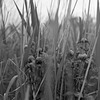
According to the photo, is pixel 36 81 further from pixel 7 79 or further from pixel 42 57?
pixel 7 79

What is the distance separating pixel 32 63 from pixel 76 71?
0.72 feet

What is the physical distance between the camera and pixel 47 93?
27.8 inches

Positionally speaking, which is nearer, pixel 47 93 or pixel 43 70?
pixel 47 93

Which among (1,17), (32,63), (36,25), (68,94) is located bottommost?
(68,94)

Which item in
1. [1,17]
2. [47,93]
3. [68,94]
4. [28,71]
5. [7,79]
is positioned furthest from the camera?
[1,17]

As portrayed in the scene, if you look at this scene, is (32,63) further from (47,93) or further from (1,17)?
(1,17)

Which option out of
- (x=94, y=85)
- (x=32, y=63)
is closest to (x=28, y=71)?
(x=32, y=63)

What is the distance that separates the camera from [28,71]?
3.10 ft

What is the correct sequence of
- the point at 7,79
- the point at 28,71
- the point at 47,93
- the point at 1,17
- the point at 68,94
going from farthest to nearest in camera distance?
the point at 1,17 → the point at 7,79 → the point at 28,71 → the point at 68,94 → the point at 47,93

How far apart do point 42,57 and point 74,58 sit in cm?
19

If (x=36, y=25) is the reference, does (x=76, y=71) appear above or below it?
below

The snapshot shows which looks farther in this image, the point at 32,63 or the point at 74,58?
the point at 74,58

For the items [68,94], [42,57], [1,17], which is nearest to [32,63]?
[42,57]

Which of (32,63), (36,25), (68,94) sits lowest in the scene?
(68,94)
